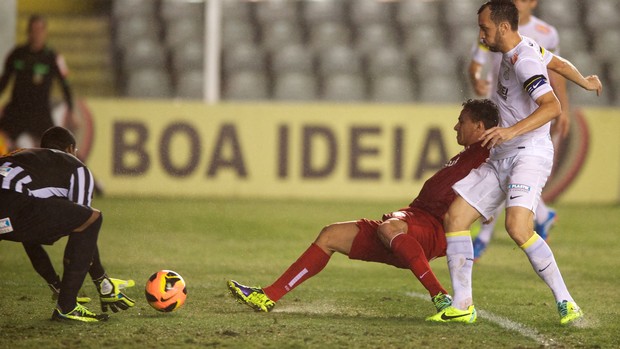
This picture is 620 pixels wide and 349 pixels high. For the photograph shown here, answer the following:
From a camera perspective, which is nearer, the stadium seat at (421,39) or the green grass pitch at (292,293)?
the green grass pitch at (292,293)

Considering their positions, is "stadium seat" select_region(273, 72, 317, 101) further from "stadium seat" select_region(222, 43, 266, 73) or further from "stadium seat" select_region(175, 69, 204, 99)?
"stadium seat" select_region(175, 69, 204, 99)

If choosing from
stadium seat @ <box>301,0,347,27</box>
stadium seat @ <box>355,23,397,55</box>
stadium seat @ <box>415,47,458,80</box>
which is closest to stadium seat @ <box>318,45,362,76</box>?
stadium seat @ <box>355,23,397,55</box>

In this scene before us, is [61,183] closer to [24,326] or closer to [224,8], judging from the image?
[24,326]

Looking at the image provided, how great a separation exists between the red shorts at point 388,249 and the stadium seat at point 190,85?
10755 millimetres

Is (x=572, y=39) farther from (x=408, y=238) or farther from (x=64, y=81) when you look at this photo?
(x=408, y=238)

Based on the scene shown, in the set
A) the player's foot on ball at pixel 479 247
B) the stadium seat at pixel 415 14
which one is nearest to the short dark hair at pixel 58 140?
the player's foot on ball at pixel 479 247

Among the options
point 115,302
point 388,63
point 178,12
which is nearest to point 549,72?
point 115,302

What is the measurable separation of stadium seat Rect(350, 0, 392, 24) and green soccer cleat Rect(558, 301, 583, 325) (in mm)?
12374

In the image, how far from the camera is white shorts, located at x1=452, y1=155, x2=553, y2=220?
6027 millimetres

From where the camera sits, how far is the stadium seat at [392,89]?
1670cm

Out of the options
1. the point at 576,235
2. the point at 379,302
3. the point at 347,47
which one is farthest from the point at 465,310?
the point at 347,47

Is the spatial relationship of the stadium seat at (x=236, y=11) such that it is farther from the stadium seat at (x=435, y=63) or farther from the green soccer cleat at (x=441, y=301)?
the green soccer cleat at (x=441, y=301)

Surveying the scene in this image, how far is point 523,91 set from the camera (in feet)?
20.5

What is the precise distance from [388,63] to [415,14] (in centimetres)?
125
